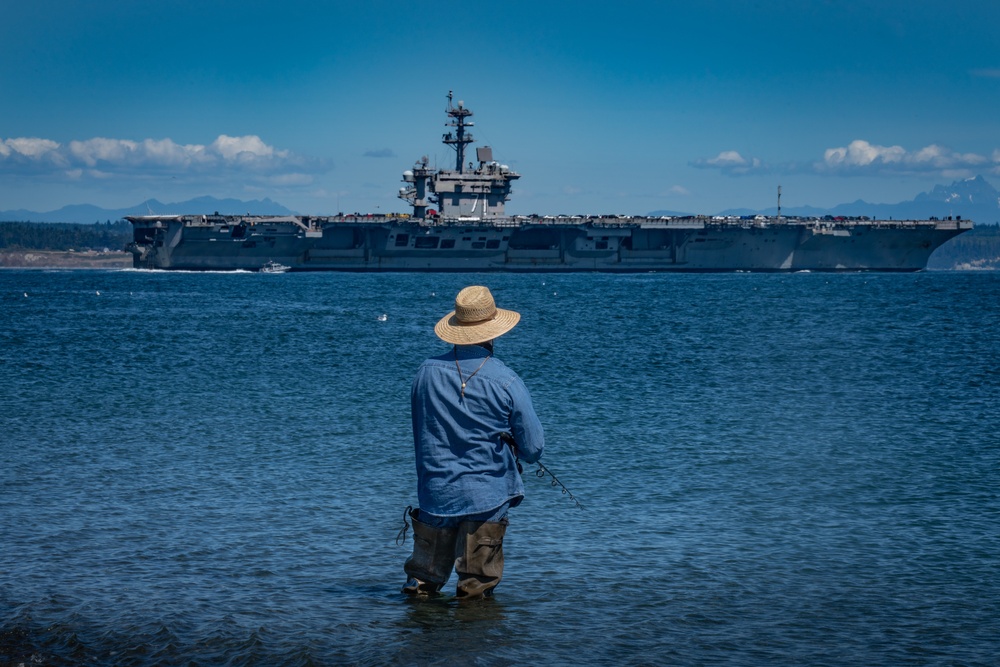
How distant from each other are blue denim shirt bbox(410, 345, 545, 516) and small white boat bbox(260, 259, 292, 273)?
80.0 m

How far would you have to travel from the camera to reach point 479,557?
6.29m

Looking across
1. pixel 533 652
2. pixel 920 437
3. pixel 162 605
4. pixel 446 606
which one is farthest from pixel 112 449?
pixel 920 437

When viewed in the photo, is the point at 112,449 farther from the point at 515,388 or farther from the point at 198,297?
the point at 198,297

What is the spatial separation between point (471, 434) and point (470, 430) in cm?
2

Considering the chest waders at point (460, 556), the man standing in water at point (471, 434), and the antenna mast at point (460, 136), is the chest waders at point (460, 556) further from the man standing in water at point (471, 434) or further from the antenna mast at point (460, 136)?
the antenna mast at point (460, 136)

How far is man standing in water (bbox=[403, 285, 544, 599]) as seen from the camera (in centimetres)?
604

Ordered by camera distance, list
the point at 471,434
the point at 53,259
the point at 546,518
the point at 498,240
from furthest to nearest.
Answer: the point at 53,259
the point at 498,240
the point at 546,518
the point at 471,434

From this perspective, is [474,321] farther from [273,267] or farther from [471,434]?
[273,267]

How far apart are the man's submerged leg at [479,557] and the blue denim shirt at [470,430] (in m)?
0.12

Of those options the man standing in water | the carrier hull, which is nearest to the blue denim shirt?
the man standing in water

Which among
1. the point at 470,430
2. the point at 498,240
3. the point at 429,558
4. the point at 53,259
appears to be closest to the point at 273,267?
the point at 498,240

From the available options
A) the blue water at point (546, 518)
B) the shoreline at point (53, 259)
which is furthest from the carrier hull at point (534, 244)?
the shoreline at point (53, 259)

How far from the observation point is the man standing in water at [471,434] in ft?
19.8

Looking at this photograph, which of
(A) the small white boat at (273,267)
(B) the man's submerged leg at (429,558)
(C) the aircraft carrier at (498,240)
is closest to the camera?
(B) the man's submerged leg at (429,558)
